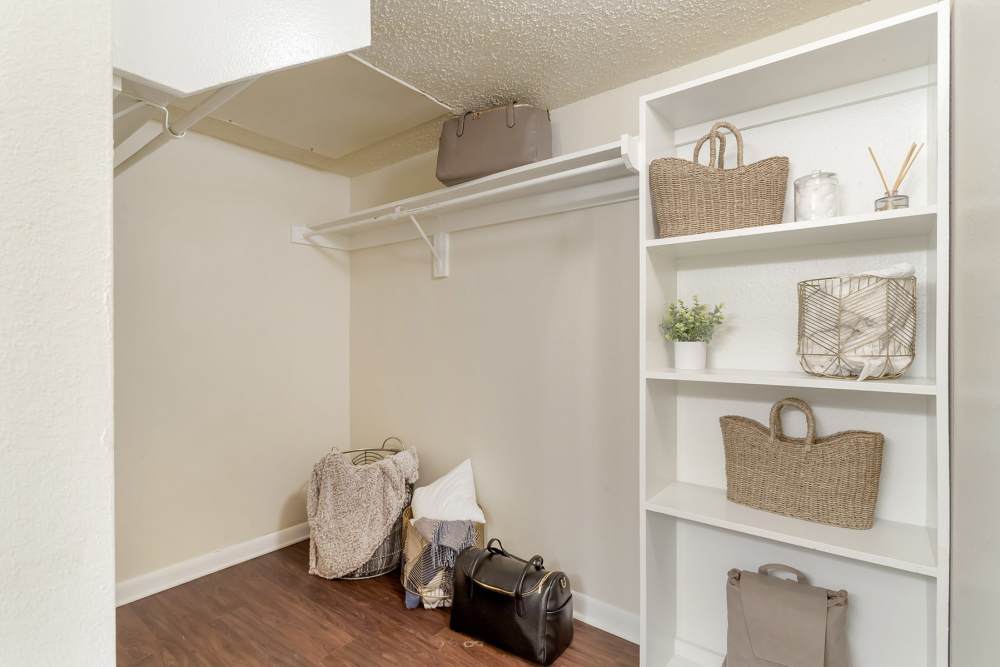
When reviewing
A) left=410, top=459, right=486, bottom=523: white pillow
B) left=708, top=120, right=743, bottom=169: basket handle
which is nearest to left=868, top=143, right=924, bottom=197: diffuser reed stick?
left=708, top=120, right=743, bottom=169: basket handle

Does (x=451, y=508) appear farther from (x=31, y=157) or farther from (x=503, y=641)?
(x=31, y=157)

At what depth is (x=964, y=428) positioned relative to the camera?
0.97 m

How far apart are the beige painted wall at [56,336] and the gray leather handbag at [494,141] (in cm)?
153

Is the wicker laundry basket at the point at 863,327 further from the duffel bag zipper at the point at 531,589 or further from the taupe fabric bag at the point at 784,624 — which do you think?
the duffel bag zipper at the point at 531,589

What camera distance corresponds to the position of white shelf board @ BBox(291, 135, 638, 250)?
66.3 inches

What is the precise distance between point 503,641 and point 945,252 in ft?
5.47

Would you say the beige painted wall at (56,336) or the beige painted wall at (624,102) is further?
the beige painted wall at (624,102)

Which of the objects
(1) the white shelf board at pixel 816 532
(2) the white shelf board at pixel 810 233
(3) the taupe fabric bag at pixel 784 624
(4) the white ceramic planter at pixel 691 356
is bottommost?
(3) the taupe fabric bag at pixel 784 624

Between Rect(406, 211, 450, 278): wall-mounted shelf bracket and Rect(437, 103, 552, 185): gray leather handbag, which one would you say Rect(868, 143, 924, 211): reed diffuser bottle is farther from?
Rect(406, 211, 450, 278): wall-mounted shelf bracket

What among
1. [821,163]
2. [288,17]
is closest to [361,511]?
[288,17]

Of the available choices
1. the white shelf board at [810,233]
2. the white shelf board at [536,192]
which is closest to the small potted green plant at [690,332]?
the white shelf board at [810,233]

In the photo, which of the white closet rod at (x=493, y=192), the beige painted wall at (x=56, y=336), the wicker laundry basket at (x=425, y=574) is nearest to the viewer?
the beige painted wall at (x=56, y=336)

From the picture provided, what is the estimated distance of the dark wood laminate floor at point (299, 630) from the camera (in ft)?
5.65

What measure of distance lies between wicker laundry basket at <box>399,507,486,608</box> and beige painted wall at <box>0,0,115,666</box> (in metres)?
1.72
